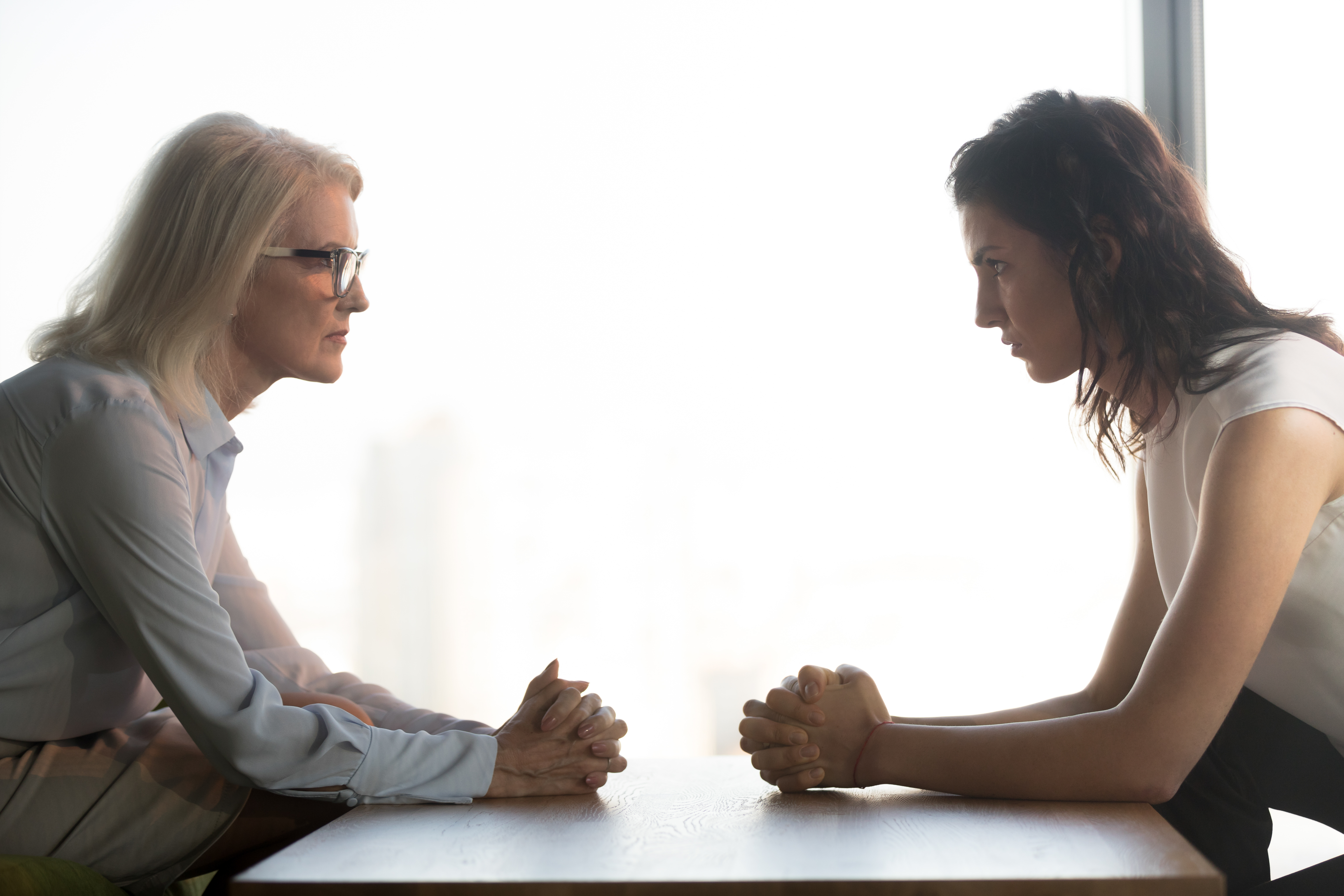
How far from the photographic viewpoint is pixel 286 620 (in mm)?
2621

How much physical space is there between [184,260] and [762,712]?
1.03 meters

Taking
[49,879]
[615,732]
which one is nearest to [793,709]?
[615,732]

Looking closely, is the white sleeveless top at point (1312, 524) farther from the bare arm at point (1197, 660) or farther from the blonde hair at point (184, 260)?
the blonde hair at point (184, 260)

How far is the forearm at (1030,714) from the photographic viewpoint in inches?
51.1

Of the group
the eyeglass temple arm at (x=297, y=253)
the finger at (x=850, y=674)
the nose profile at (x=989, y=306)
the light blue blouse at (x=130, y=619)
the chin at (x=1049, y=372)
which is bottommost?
the finger at (x=850, y=674)

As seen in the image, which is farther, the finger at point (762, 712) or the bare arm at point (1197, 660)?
the finger at point (762, 712)

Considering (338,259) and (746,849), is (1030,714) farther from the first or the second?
(338,259)

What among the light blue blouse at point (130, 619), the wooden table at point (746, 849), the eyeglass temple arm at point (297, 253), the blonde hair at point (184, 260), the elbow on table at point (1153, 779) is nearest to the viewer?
the wooden table at point (746, 849)

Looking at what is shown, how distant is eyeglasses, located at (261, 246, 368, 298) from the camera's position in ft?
4.58

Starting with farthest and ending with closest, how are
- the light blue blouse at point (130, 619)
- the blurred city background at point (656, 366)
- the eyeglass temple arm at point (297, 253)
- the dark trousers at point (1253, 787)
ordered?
the blurred city background at point (656, 366) < the eyeglass temple arm at point (297, 253) < the dark trousers at point (1253, 787) < the light blue blouse at point (130, 619)

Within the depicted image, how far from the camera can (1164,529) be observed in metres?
1.27

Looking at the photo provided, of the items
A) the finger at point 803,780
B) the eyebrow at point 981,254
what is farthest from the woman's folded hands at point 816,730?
the eyebrow at point 981,254

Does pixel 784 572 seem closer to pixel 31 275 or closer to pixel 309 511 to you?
pixel 309 511

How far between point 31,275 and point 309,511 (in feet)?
3.60
